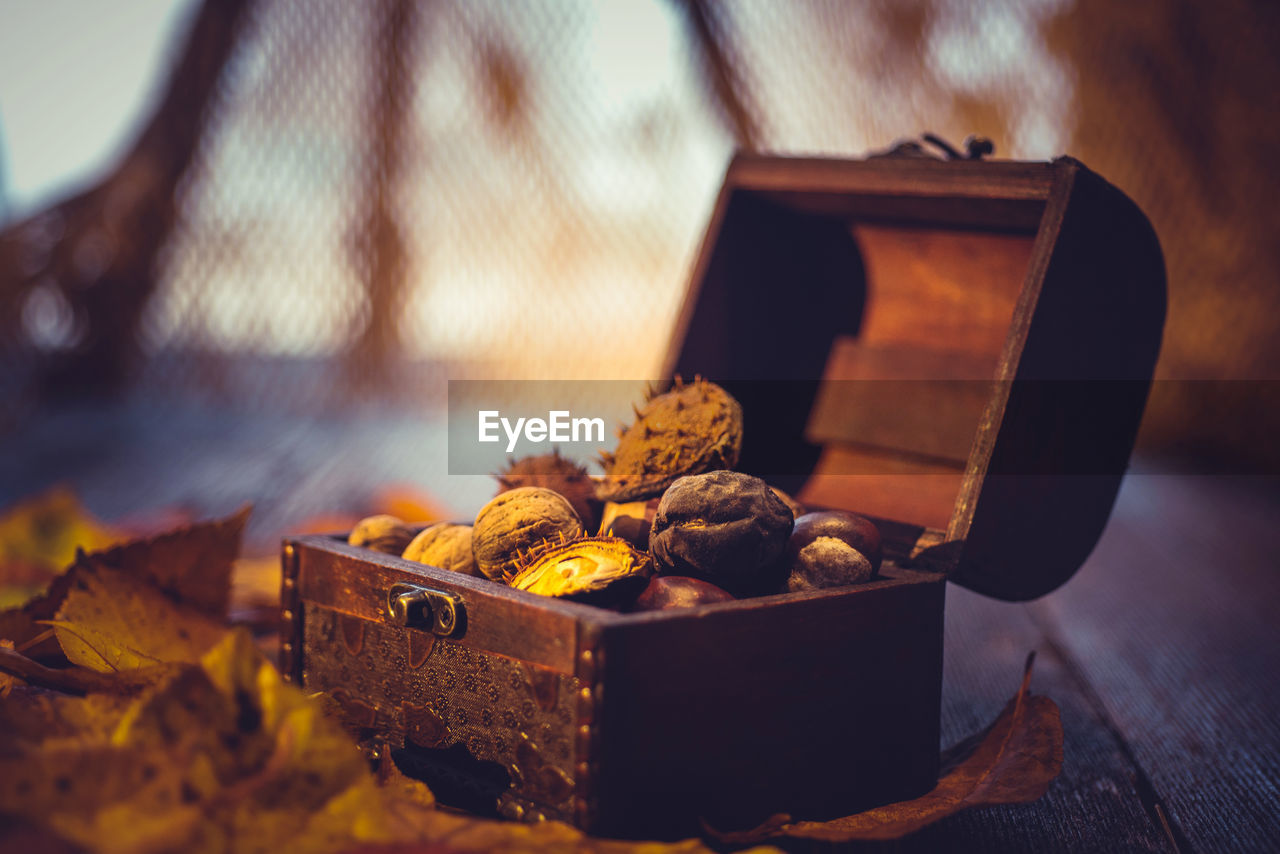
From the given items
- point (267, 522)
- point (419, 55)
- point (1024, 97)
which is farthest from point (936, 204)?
point (267, 522)

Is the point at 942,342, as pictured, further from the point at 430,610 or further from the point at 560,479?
the point at 430,610

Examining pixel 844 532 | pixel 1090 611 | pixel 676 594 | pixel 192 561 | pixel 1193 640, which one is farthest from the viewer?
pixel 1090 611

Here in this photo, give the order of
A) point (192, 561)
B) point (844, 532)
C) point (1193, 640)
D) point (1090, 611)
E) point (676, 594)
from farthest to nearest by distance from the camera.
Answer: point (1090, 611)
point (1193, 640)
point (192, 561)
point (844, 532)
point (676, 594)

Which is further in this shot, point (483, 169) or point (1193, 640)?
point (483, 169)

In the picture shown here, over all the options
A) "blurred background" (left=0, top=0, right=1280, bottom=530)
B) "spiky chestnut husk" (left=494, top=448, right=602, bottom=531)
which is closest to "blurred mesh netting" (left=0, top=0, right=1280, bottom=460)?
"blurred background" (left=0, top=0, right=1280, bottom=530)

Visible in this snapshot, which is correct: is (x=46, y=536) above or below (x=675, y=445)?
below

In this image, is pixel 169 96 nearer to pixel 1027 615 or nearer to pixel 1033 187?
pixel 1033 187

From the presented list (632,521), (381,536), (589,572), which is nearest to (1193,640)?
(632,521)

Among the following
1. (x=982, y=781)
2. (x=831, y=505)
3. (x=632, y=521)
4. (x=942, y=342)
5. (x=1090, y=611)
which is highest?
(x=942, y=342)
